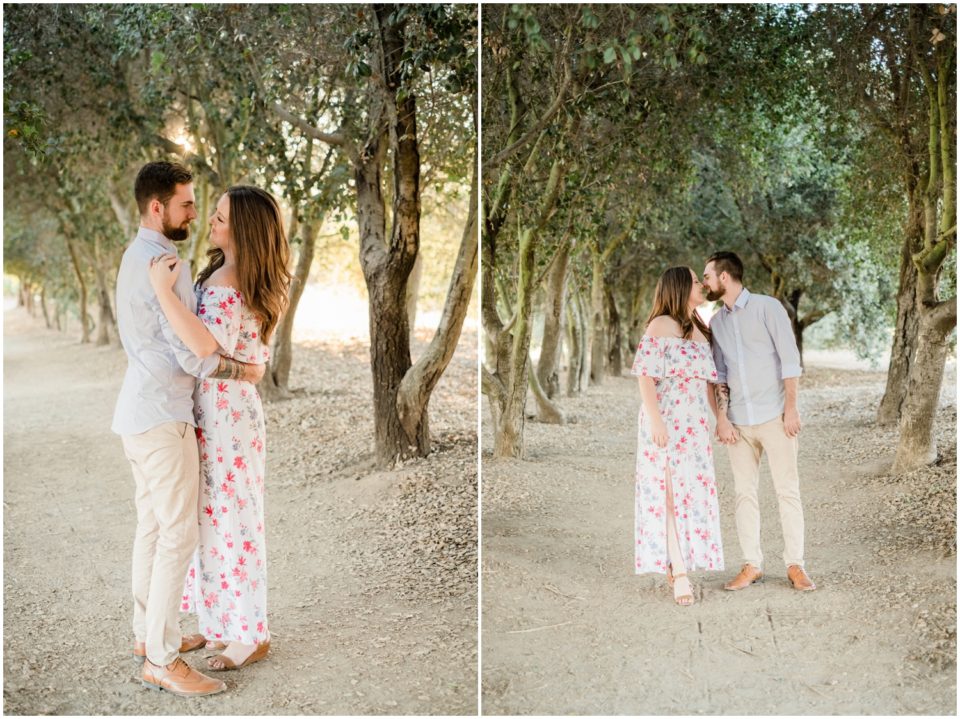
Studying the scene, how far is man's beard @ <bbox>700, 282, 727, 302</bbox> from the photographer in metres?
3.64

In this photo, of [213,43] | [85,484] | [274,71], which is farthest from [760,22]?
[85,484]

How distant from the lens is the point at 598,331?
4309 millimetres

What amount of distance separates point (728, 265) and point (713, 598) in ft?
4.34

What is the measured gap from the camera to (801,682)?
349cm

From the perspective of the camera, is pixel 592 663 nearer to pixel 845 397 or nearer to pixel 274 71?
pixel 845 397

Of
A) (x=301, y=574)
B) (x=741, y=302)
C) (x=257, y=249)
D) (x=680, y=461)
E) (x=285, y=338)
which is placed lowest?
(x=301, y=574)

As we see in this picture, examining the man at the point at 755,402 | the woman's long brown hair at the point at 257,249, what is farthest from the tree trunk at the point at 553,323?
the woman's long brown hair at the point at 257,249

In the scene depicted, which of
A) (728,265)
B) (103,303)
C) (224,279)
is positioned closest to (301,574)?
(224,279)

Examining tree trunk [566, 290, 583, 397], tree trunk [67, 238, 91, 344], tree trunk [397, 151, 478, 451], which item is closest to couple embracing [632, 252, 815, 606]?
tree trunk [566, 290, 583, 397]

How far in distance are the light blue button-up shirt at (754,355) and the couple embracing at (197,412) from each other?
1771 mm

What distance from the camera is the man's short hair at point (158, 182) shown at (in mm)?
3416

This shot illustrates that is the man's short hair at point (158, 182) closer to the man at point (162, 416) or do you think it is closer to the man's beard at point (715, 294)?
the man at point (162, 416)

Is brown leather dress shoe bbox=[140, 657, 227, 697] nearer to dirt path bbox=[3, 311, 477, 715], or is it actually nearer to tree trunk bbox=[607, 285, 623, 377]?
dirt path bbox=[3, 311, 477, 715]

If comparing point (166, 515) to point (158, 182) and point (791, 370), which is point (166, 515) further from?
point (791, 370)
